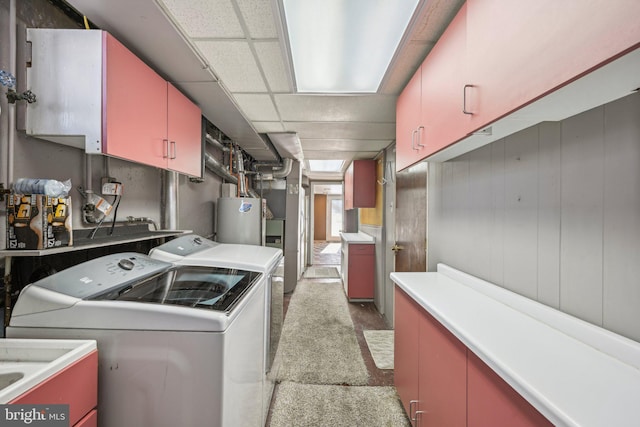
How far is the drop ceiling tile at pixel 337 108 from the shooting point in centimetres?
204

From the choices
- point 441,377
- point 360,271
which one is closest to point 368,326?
point 360,271

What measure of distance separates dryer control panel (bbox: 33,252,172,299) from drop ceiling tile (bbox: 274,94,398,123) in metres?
1.51

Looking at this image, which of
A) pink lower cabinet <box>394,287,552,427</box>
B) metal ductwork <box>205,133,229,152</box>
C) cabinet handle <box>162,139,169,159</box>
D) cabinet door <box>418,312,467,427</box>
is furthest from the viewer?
metal ductwork <box>205,133,229,152</box>

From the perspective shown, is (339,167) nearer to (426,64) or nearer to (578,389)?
(426,64)

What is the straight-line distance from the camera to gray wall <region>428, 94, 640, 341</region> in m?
0.80

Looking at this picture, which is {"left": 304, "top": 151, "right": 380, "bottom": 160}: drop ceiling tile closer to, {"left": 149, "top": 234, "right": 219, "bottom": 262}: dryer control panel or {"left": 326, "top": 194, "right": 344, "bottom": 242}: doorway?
{"left": 149, "top": 234, "right": 219, "bottom": 262}: dryer control panel

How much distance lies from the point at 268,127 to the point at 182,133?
1144 millimetres

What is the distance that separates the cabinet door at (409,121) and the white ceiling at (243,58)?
0.33 ft

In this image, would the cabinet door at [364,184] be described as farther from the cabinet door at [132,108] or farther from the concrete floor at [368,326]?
the cabinet door at [132,108]

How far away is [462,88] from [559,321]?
39.3 inches

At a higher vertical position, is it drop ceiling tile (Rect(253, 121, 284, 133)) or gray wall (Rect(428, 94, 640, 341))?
drop ceiling tile (Rect(253, 121, 284, 133))

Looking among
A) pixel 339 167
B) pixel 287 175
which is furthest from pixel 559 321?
pixel 339 167

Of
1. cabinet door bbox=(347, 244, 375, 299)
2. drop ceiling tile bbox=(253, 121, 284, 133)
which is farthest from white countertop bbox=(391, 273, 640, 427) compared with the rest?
cabinet door bbox=(347, 244, 375, 299)

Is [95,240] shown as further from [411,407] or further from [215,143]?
[411,407]
